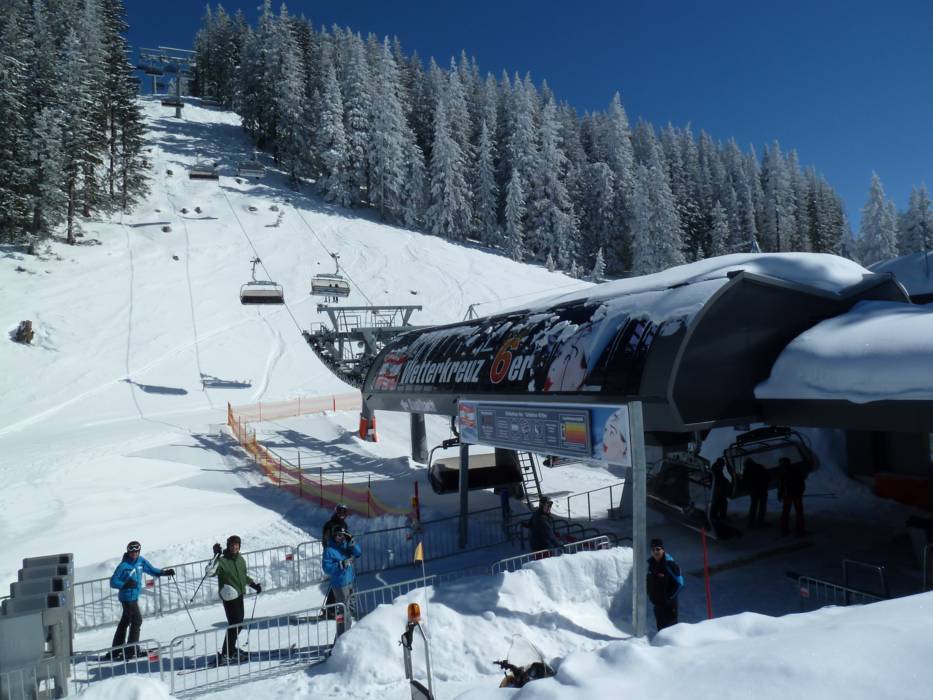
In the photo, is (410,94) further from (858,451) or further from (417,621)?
(417,621)

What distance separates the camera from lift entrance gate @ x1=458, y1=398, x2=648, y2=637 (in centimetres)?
790

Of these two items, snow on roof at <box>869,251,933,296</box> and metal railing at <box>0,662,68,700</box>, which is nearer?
metal railing at <box>0,662,68,700</box>

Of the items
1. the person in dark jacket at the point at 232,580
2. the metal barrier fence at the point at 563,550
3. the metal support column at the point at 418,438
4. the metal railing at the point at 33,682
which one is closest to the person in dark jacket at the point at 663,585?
the metal barrier fence at the point at 563,550

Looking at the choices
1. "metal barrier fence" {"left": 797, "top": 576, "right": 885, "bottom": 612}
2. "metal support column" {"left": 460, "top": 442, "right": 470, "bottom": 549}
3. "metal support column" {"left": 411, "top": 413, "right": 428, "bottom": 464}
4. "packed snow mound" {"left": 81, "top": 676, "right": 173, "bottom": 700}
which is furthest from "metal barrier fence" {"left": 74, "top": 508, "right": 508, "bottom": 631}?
"metal barrier fence" {"left": 797, "top": 576, "right": 885, "bottom": 612}

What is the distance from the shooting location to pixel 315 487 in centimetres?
1706

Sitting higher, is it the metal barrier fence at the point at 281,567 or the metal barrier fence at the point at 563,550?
the metal barrier fence at the point at 563,550

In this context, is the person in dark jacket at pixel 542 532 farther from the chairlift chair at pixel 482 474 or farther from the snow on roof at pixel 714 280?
the chairlift chair at pixel 482 474

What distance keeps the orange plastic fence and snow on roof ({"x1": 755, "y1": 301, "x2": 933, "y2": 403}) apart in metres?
9.05

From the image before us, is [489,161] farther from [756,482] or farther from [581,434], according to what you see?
[581,434]

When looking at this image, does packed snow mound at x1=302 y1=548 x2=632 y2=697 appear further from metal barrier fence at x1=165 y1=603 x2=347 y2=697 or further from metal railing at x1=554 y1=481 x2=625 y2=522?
metal railing at x1=554 y1=481 x2=625 y2=522

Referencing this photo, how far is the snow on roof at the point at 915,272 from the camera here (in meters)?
22.2

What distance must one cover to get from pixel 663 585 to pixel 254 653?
223 inches

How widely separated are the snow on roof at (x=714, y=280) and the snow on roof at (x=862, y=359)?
2.54 feet

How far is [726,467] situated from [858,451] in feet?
20.9
